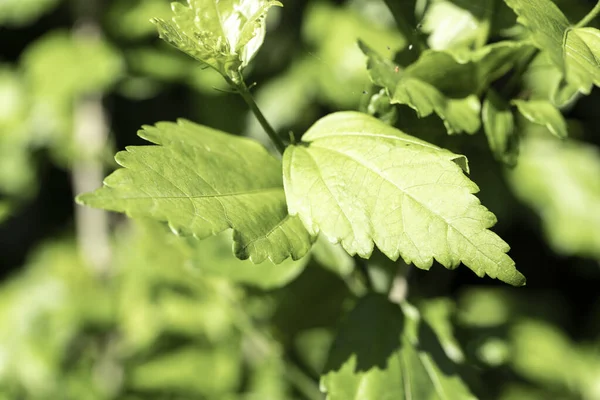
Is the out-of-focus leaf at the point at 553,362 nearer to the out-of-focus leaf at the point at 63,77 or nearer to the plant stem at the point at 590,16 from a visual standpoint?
the plant stem at the point at 590,16

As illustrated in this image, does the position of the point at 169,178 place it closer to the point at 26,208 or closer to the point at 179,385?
the point at 179,385

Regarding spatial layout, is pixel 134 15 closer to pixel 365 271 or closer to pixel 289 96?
pixel 289 96

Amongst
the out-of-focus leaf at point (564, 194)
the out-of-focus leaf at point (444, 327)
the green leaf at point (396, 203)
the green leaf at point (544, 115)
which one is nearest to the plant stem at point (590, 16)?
the green leaf at point (544, 115)

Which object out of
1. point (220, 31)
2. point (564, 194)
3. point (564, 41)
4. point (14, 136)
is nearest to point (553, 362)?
point (564, 194)

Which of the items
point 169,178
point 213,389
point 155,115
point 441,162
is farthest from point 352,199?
point 155,115

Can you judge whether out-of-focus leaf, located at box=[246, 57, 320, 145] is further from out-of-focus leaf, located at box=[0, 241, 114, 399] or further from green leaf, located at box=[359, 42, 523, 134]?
green leaf, located at box=[359, 42, 523, 134]
